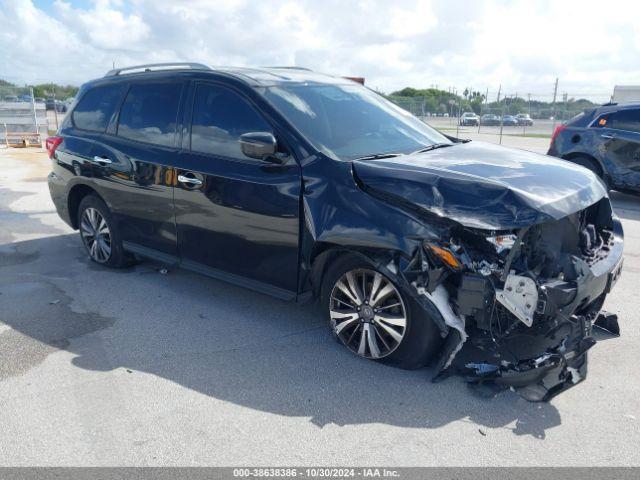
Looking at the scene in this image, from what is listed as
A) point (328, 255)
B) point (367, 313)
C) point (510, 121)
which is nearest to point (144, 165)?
point (328, 255)

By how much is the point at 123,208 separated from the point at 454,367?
11.4 feet

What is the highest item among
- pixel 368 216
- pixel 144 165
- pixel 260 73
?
pixel 260 73

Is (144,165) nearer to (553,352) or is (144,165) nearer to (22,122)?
(553,352)

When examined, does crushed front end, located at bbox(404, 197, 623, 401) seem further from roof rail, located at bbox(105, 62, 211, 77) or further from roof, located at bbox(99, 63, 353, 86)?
roof rail, located at bbox(105, 62, 211, 77)

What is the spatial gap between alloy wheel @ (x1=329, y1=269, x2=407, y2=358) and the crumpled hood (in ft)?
1.98

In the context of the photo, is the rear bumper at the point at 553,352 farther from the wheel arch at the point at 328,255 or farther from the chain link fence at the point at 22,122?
the chain link fence at the point at 22,122

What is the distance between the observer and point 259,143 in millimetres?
3824

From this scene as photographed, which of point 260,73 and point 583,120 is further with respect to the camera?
point 583,120

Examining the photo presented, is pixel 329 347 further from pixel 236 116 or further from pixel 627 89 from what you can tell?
pixel 627 89

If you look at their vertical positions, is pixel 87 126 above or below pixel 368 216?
above

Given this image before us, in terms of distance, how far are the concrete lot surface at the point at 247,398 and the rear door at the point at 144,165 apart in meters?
0.66

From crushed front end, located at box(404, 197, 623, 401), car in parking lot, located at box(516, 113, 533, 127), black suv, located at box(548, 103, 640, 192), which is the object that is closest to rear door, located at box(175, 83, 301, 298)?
crushed front end, located at box(404, 197, 623, 401)

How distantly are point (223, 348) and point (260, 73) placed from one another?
2.33 meters

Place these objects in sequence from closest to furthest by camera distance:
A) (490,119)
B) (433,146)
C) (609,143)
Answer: (433,146), (609,143), (490,119)
